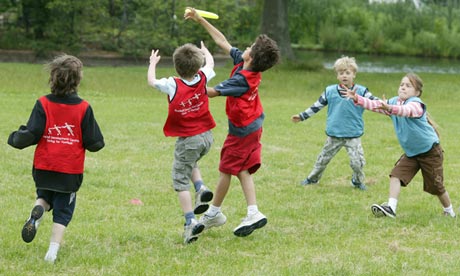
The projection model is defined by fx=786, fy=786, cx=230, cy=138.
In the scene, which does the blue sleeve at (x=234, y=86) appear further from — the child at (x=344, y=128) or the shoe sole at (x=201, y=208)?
the child at (x=344, y=128)

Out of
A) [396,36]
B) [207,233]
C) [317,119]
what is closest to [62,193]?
[207,233]

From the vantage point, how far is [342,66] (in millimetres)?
8945

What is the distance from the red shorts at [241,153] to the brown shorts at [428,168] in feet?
5.64

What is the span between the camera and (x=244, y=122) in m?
6.60

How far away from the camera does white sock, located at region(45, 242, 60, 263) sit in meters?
5.78

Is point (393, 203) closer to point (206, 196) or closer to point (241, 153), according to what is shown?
point (241, 153)

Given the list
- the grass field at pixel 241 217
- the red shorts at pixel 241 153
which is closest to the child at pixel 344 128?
the grass field at pixel 241 217

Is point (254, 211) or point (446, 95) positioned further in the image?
point (446, 95)

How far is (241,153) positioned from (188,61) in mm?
928

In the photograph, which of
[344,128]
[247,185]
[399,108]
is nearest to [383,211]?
[399,108]

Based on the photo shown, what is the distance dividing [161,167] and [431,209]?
12.4ft

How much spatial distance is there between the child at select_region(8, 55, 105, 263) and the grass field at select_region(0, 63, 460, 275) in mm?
531

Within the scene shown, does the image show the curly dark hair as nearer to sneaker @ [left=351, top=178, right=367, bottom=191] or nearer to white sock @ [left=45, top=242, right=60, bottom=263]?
white sock @ [left=45, top=242, right=60, bottom=263]

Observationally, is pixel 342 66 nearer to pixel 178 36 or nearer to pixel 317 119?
pixel 317 119
